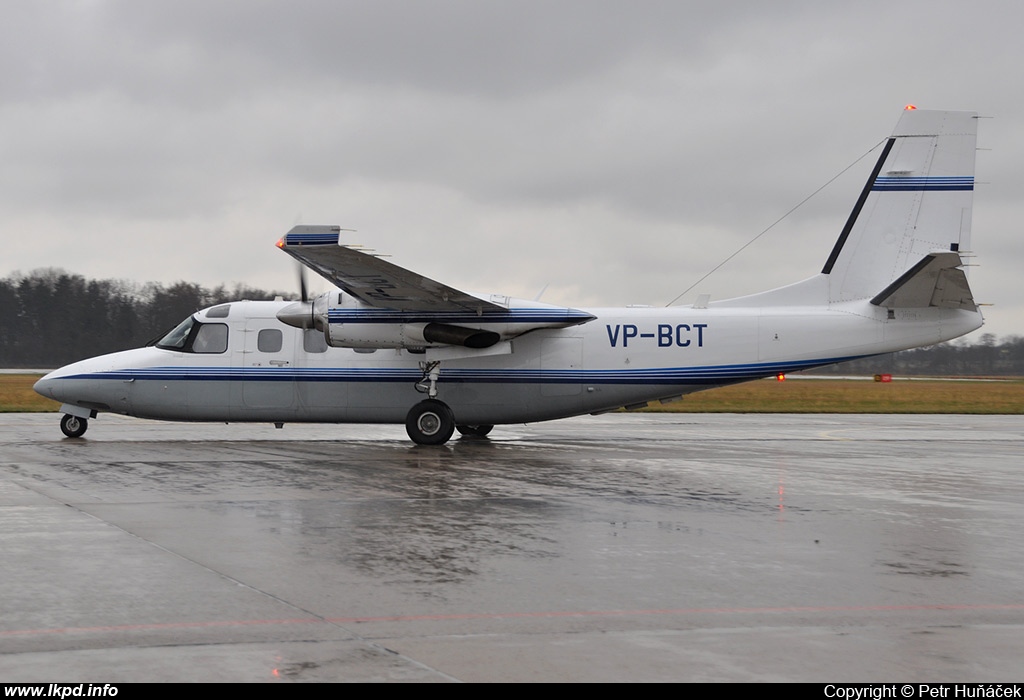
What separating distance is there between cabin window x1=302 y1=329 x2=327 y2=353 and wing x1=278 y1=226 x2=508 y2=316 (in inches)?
70.6

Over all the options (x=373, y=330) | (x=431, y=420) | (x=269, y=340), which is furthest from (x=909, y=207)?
(x=269, y=340)

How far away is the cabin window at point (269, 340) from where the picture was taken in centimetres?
2033

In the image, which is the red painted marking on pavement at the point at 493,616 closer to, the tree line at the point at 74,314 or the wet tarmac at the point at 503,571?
the wet tarmac at the point at 503,571

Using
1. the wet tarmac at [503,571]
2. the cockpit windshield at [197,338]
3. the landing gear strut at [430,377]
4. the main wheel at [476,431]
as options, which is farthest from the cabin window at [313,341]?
the wet tarmac at [503,571]

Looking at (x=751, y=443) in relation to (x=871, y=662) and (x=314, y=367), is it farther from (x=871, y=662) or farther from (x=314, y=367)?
(x=871, y=662)

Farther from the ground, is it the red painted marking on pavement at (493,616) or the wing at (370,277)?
the wing at (370,277)

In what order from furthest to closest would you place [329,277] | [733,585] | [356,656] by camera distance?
[329,277]
[733,585]
[356,656]

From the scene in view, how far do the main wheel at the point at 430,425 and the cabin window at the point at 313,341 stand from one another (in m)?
2.48

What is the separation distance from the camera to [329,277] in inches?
725

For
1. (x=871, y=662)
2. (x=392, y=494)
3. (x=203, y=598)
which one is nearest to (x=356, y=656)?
(x=203, y=598)

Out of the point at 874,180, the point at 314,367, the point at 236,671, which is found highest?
the point at 874,180

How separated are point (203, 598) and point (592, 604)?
2.50m

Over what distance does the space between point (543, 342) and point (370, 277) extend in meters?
3.88
